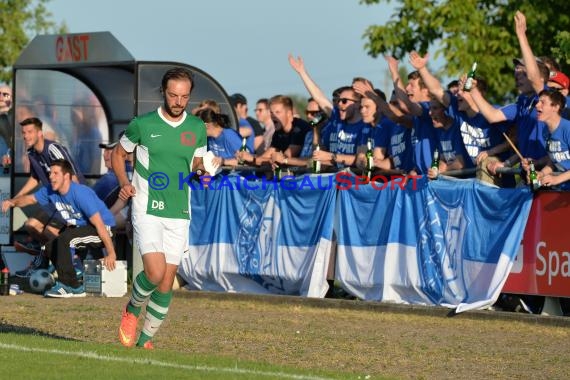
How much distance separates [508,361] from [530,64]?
401 cm

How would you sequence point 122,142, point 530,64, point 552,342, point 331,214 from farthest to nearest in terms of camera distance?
1. point 331,214
2. point 530,64
3. point 552,342
4. point 122,142

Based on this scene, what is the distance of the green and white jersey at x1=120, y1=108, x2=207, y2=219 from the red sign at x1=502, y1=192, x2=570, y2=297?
461cm

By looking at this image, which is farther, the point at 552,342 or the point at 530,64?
the point at 530,64

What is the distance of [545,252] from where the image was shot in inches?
528

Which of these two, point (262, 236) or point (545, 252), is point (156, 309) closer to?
point (545, 252)

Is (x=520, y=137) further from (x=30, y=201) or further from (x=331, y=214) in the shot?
(x=30, y=201)

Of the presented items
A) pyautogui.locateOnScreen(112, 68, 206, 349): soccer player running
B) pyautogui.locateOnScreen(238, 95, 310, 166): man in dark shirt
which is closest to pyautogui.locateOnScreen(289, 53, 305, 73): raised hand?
pyautogui.locateOnScreen(238, 95, 310, 166): man in dark shirt

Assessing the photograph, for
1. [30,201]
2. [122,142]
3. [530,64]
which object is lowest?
[30,201]

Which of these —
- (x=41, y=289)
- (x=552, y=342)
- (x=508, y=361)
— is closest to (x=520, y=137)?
(x=552, y=342)

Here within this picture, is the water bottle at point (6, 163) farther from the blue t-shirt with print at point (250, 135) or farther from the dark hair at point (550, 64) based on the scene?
the dark hair at point (550, 64)

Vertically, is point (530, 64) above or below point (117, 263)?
above

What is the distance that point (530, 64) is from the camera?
44.5ft

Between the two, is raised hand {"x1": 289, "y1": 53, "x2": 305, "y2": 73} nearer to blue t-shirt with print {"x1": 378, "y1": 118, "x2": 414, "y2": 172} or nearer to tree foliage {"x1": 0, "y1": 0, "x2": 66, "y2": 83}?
blue t-shirt with print {"x1": 378, "y1": 118, "x2": 414, "y2": 172}

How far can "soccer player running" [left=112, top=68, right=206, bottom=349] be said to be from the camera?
10.1 m
